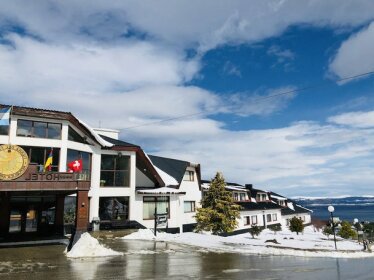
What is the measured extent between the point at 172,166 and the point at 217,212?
839 cm

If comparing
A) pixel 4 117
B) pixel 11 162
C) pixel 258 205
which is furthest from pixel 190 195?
pixel 11 162

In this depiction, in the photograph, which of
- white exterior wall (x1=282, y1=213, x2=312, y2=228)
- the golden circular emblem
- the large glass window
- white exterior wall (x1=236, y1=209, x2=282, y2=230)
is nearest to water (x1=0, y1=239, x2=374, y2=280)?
the golden circular emblem

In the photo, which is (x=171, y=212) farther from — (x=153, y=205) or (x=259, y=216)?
(x=259, y=216)

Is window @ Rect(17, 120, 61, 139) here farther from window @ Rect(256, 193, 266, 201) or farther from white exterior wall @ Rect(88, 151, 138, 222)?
window @ Rect(256, 193, 266, 201)

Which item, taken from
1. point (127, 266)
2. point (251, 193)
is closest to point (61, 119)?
point (127, 266)

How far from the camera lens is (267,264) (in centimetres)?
1662

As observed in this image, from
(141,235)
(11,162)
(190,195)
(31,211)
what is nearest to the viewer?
(11,162)

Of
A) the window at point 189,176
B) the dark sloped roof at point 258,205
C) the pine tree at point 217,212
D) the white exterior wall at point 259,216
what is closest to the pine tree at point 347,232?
the white exterior wall at point 259,216

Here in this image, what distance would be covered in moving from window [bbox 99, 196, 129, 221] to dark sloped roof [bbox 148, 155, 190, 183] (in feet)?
24.2

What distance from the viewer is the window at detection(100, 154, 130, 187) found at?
30594mm

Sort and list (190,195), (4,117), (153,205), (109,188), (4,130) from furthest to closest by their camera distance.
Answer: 1. (190,195)
2. (153,205)
3. (109,188)
4. (4,130)
5. (4,117)

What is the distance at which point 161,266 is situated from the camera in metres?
15.0

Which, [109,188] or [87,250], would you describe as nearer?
[87,250]

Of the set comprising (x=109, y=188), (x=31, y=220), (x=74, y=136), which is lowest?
(x=31, y=220)
